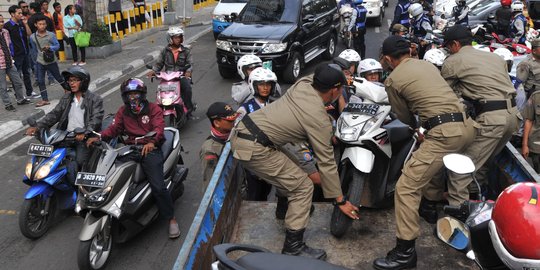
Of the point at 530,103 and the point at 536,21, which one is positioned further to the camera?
the point at 536,21

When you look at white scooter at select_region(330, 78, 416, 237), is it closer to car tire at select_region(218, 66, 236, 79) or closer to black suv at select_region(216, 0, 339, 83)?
black suv at select_region(216, 0, 339, 83)

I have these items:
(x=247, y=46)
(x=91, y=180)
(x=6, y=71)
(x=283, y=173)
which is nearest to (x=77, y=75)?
(x=91, y=180)

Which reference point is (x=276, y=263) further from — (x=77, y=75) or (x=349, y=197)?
Answer: (x=77, y=75)

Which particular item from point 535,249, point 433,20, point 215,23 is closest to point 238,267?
point 535,249

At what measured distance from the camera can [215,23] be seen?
15.4 metres

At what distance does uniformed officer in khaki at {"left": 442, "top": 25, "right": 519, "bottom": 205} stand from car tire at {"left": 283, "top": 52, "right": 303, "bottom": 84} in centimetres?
667

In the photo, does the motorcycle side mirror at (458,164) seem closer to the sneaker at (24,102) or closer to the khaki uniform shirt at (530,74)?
the khaki uniform shirt at (530,74)

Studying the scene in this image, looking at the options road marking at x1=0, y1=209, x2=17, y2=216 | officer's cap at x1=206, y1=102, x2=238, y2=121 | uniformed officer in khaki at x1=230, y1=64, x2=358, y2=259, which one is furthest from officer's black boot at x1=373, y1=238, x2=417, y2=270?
road marking at x1=0, y1=209, x2=17, y2=216

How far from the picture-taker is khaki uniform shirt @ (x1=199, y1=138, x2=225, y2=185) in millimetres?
4812

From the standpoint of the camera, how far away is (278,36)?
10805mm

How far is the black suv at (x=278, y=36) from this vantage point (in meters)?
10.8

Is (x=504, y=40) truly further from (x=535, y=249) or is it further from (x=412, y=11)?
(x=535, y=249)

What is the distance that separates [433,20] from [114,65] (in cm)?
831

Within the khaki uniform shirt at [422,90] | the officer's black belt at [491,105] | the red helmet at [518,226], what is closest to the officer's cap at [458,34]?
the officer's black belt at [491,105]
